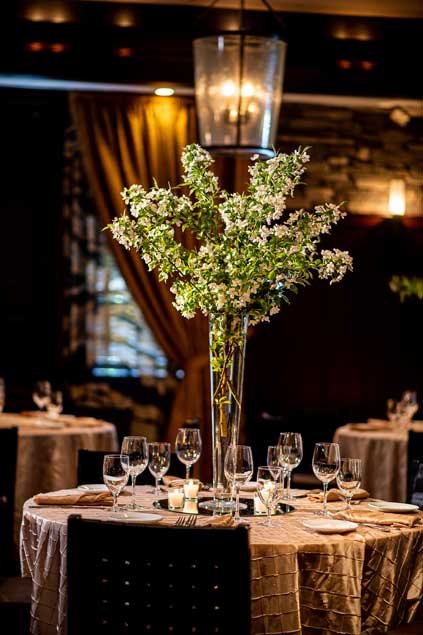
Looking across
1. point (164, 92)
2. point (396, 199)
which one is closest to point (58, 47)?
point (164, 92)

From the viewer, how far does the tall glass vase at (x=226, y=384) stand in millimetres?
3760

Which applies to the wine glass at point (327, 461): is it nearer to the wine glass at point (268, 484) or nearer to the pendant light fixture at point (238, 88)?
the wine glass at point (268, 484)

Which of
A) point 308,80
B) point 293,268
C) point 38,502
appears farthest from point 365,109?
point 38,502

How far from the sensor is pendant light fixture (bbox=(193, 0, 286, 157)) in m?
3.31

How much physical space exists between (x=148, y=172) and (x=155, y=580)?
6.63 m

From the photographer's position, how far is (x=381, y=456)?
22.7ft

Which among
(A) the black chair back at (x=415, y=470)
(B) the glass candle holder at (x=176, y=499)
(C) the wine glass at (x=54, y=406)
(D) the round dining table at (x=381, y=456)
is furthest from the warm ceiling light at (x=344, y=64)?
(B) the glass candle holder at (x=176, y=499)

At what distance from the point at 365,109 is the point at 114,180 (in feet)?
7.14

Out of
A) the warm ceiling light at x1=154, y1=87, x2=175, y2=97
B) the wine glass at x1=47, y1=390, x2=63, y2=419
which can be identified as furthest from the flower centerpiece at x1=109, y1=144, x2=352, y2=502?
the warm ceiling light at x1=154, y1=87, x2=175, y2=97

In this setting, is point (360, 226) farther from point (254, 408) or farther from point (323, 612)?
point (323, 612)

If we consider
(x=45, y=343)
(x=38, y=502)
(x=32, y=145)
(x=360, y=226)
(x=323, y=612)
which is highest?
(x=32, y=145)

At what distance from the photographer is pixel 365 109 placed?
909cm

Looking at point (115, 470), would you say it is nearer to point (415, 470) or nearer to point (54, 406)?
point (415, 470)

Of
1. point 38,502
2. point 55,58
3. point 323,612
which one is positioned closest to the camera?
point 323,612
